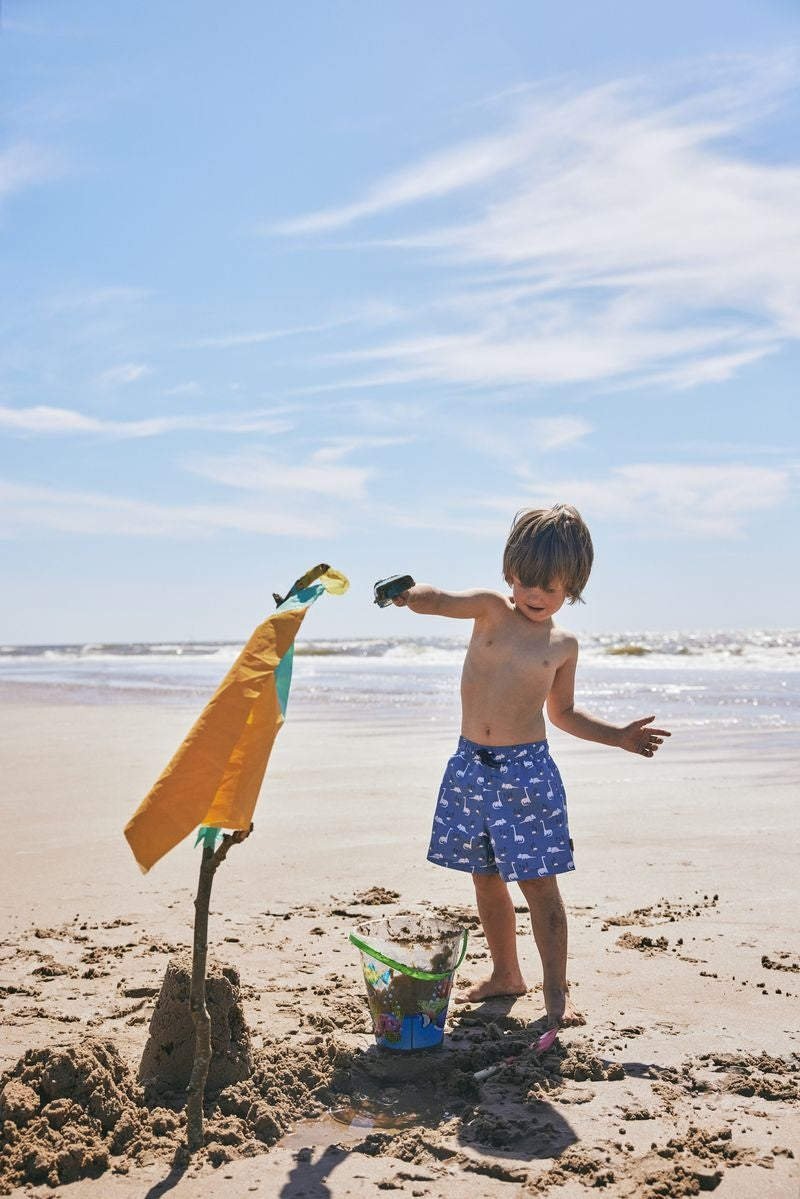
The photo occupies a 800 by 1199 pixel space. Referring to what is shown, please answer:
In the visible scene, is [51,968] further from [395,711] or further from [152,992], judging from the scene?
[395,711]

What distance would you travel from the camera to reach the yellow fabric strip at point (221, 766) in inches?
96.3

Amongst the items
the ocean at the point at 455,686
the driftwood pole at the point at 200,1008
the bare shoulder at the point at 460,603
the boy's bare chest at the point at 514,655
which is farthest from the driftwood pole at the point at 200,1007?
the ocean at the point at 455,686

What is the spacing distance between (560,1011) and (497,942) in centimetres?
45

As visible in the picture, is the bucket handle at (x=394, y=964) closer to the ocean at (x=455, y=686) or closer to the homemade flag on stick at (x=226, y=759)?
the homemade flag on stick at (x=226, y=759)

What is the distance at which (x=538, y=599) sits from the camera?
366 cm

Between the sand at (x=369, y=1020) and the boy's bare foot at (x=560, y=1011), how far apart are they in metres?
0.06

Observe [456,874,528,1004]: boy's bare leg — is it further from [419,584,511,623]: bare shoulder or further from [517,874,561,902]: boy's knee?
[419,584,511,623]: bare shoulder

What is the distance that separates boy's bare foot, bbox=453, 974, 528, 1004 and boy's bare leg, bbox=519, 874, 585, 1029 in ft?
0.87

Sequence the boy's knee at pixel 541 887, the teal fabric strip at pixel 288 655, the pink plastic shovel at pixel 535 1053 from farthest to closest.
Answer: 1. the boy's knee at pixel 541 887
2. the pink plastic shovel at pixel 535 1053
3. the teal fabric strip at pixel 288 655

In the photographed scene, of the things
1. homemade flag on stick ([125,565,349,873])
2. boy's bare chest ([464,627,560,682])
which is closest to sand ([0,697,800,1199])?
homemade flag on stick ([125,565,349,873])

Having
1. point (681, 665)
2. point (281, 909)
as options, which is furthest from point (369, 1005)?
point (681, 665)

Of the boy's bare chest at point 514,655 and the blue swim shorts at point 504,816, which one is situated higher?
the boy's bare chest at point 514,655

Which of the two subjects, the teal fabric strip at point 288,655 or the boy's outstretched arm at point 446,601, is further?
the boy's outstretched arm at point 446,601

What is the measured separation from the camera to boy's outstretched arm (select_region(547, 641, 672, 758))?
3646 millimetres
